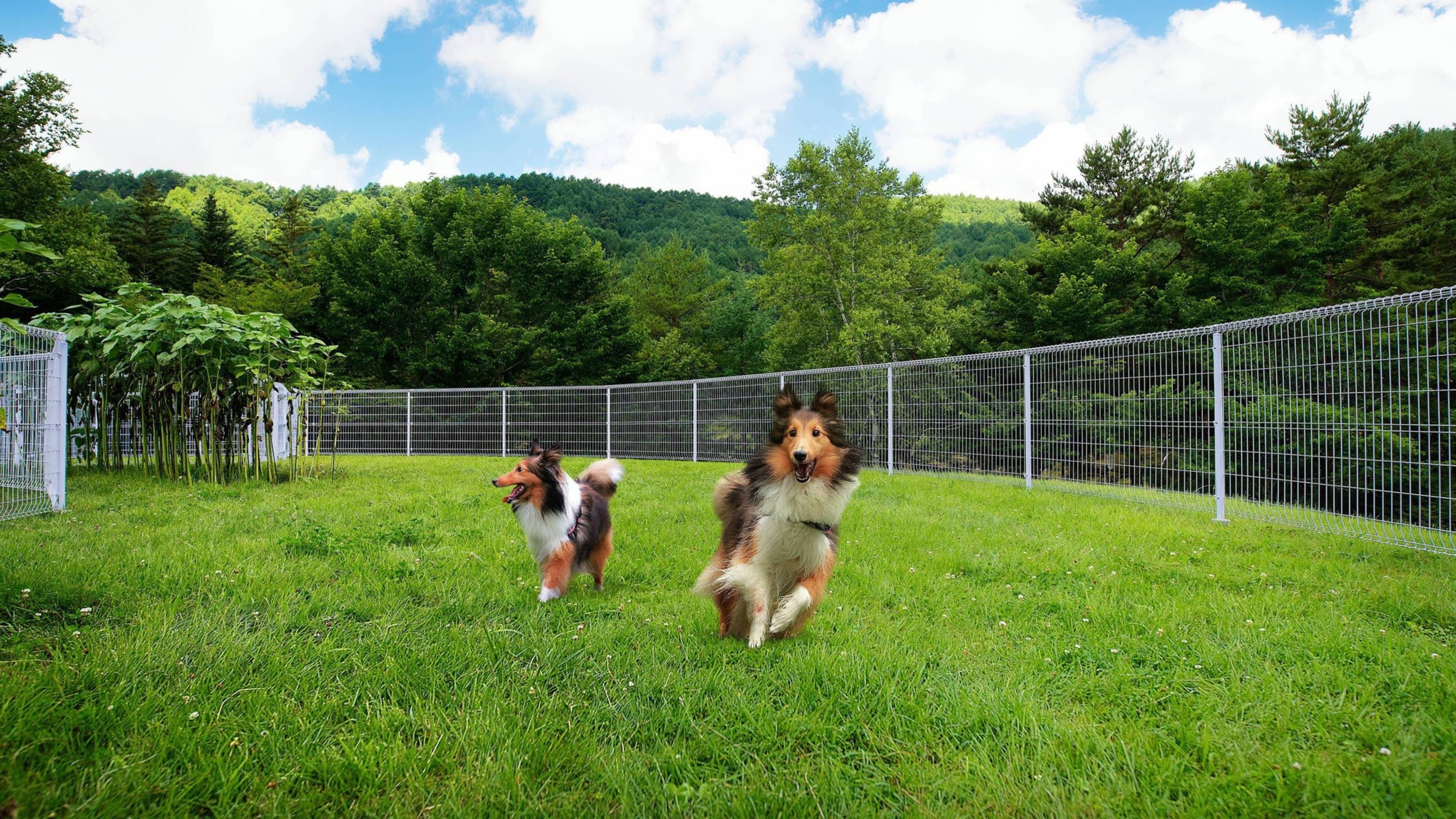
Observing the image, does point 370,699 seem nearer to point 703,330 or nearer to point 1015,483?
point 1015,483

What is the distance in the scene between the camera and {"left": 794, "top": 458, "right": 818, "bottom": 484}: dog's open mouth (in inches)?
108

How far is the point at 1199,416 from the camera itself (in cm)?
644

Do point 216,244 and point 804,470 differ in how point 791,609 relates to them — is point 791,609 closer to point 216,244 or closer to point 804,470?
point 804,470

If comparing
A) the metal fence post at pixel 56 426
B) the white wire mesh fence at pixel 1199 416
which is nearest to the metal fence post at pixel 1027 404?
the white wire mesh fence at pixel 1199 416

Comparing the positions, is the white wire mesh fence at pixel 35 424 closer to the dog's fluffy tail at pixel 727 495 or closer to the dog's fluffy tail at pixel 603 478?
the dog's fluffy tail at pixel 603 478

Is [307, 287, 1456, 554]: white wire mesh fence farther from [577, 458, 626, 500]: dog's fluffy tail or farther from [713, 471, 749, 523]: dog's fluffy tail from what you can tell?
[577, 458, 626, 500]: dog's fluffy tail

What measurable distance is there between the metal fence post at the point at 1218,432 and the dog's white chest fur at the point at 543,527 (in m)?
6.00

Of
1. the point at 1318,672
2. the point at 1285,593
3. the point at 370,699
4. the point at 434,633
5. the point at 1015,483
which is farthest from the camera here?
the point at 1015,483

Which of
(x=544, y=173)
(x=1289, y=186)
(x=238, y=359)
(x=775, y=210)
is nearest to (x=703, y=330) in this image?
(x=775, y=210)

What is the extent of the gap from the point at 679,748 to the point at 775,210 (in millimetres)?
23797

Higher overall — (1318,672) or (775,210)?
(775,210)

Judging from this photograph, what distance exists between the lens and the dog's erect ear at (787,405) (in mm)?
3016

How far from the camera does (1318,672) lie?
2.36m

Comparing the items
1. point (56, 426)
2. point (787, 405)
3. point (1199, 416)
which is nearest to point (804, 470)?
point (787, 405)
